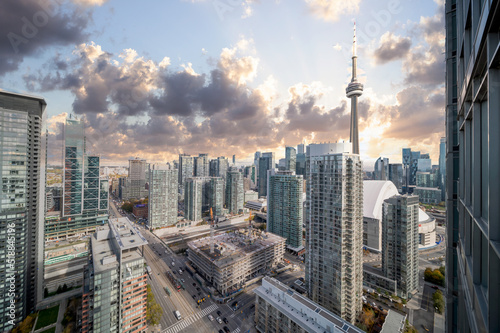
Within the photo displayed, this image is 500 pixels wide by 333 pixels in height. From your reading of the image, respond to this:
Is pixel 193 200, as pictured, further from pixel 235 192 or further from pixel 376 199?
pixel 376 199

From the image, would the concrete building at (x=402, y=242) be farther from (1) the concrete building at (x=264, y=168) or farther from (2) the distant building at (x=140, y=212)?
(1) the concrete building at (x=264, y=168)

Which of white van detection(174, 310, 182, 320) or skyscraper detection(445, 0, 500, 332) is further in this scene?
white van detection(174, 310, 182, 320)

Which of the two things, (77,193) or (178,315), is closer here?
(178,315)

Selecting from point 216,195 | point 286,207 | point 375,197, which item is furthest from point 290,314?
point 216,195

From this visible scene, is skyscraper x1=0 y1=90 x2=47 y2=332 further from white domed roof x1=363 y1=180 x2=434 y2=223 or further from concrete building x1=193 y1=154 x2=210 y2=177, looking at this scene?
concrete building x1=193 y1=154 x2=210 y2=177

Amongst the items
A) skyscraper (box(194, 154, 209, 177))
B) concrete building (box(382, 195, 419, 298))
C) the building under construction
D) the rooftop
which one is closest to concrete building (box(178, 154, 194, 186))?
skyscraper (box(194, 154, 209, 177))

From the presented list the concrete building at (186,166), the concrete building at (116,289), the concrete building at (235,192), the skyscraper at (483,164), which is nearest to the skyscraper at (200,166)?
the concrete building at (186,166)

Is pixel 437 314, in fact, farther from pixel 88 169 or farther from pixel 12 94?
pixel 88 169
